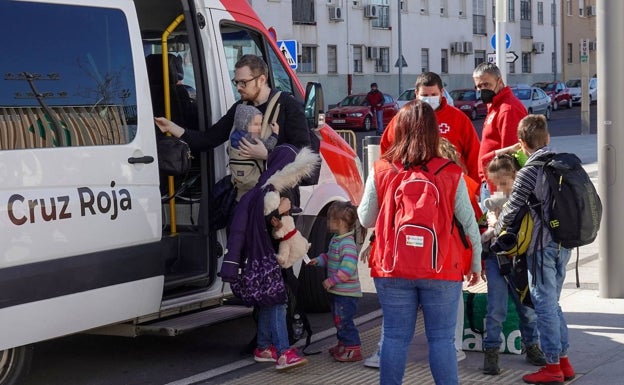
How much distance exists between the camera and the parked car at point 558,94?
Answer: 186ft

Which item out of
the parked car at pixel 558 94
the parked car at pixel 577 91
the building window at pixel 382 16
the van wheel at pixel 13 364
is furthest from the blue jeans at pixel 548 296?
the parked car at pixel 577 91

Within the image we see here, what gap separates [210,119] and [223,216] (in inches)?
27.4

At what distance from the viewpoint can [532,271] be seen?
654 cm

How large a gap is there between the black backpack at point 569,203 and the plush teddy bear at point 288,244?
1589 millimetres

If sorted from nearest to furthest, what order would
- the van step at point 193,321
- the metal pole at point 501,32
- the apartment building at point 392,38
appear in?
the van step at point 193,321 < the metal pole at point 501,32 < the apartment building at point 392,38

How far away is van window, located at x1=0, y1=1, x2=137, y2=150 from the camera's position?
602 cm

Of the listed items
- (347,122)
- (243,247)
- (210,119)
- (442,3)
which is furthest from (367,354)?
(442,3)

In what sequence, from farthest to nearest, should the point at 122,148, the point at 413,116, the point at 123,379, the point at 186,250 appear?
the point at 186,250 → the point at 123,379 → the point at 122,148 → the point at 413,116

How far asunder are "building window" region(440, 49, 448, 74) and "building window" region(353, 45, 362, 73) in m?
8.32

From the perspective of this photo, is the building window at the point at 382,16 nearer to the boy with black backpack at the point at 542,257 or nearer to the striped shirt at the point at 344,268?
the striped shirt at the point at 344,268

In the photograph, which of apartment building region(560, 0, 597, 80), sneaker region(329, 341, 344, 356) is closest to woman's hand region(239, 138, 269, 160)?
sneaker region(329, 341, 344, 356)

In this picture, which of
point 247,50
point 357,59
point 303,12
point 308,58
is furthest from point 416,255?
point 357,59

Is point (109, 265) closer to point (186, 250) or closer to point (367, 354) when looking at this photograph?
point (186, 250)

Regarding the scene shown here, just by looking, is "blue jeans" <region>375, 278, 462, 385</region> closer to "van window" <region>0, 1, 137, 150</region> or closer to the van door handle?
the van door handle
